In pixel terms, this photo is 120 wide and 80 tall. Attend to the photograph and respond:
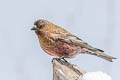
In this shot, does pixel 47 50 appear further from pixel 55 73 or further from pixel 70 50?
pixel 55 73

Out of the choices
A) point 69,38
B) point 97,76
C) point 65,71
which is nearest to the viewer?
point 97,76

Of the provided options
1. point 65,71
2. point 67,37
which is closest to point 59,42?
point 67,37

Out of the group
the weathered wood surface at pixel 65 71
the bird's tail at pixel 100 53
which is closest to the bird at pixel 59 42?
the bird's tail at pixel 100 53

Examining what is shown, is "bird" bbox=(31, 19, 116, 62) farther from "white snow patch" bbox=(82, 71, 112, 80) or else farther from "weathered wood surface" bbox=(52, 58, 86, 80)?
"white snow patch" bbox=(82, 71, 112, 80)

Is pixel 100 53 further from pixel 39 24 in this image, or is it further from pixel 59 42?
pixel 39 24

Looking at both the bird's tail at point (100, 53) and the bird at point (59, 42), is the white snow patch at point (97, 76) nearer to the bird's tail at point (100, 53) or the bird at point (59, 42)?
the bird's tail at point (100, 53)
